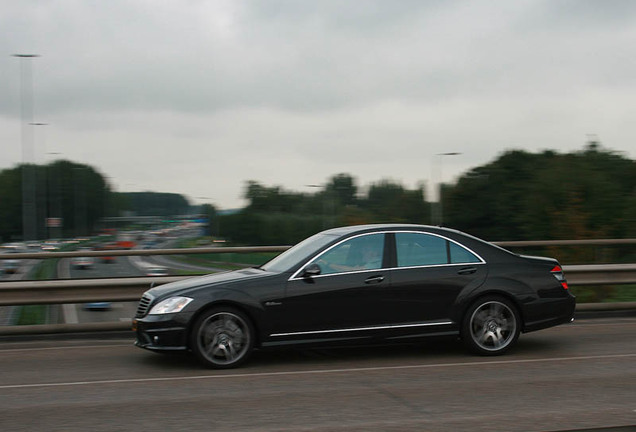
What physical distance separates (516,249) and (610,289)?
6.55ft

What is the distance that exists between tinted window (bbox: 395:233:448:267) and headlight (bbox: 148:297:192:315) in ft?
8.01

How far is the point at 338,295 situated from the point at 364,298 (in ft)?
0.97

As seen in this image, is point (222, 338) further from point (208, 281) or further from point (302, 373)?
point (302, 373)

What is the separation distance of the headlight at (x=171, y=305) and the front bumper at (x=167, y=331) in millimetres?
49

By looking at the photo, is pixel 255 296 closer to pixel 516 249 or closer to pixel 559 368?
pixel 559 368

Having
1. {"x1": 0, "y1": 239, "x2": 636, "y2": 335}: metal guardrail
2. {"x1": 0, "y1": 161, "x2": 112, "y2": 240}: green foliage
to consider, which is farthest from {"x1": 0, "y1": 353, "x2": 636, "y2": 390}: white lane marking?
{"x1": 0, "y1": 161, "x2": 112, "y2": 240}: green foliage

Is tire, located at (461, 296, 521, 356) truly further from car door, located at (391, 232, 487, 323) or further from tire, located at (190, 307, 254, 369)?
tire, located at (190, 307, 254, 369)

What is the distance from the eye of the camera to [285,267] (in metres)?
8.62

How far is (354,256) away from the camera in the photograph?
860 centimetres

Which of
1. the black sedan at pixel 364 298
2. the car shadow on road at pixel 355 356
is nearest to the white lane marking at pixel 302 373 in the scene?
the car shadow on road at pixel 355 356

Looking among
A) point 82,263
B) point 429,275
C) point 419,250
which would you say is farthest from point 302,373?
point 82,263

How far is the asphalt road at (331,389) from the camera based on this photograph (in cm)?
592

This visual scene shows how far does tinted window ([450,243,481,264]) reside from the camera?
350 inches

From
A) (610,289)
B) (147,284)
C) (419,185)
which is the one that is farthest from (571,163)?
(147,284)
